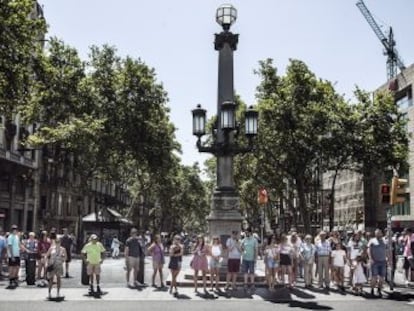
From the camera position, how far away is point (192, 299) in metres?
15.0

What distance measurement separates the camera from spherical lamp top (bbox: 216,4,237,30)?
19891 millimetres

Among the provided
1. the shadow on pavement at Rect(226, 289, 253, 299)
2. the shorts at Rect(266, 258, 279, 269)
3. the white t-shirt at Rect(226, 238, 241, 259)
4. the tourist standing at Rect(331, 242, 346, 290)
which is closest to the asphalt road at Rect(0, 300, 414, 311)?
the shadow on pavement at Rect(226, 289, 253, 299)

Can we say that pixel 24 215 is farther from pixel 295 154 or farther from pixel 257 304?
pixel 257 304

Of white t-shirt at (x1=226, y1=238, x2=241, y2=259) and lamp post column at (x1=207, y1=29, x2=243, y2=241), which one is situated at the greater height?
lamp post column at (x1=207, y1=29, x2=243, y2=241)

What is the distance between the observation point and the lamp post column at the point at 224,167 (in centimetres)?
1881

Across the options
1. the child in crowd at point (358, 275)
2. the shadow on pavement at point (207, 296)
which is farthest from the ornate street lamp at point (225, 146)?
the child in crowd at point (358, 275)

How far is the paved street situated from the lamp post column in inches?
92.1

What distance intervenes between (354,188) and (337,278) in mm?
57885

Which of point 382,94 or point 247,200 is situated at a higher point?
point 382,94

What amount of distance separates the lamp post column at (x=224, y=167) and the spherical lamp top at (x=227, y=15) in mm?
310

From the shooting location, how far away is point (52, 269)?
49.9ft

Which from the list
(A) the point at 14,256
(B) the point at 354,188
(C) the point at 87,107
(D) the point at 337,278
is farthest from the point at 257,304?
(B) the point at 354,188

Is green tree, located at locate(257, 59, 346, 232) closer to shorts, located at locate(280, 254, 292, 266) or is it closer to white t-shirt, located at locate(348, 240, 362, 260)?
white t-shirt, located at locate(348, 240, 362, 260)

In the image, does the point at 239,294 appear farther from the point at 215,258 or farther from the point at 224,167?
the point at 224,167
